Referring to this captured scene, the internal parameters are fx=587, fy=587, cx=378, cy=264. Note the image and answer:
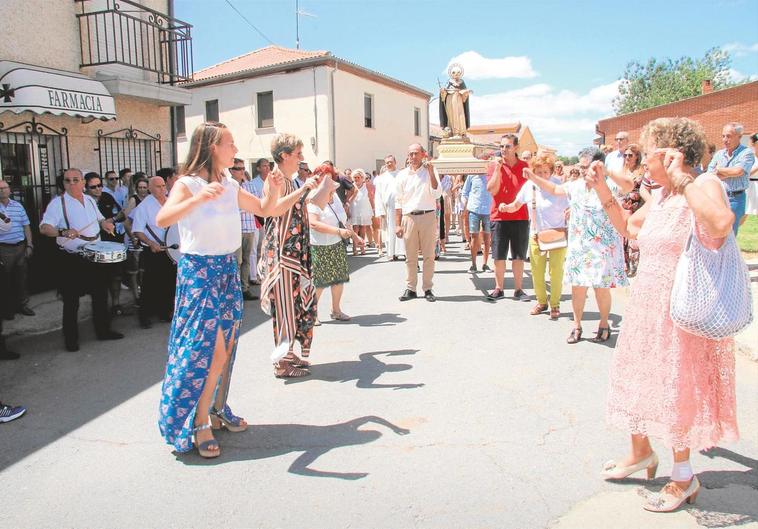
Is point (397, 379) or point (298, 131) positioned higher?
point (298, 131)

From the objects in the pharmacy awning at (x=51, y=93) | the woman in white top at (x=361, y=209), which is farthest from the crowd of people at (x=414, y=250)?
the woman in white top at (x=361, y=209)

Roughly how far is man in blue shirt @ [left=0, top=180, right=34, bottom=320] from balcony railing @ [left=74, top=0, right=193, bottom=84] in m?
3.50

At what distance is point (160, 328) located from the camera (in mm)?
7277

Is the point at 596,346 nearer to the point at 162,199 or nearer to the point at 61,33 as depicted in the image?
the point at 162,199

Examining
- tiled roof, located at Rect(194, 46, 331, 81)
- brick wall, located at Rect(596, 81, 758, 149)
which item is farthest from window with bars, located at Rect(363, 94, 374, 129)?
brick wall, located at Rect(596, 81, 758, 149)

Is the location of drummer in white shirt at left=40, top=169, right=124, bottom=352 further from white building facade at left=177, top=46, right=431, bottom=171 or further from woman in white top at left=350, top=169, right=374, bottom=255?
white building facade at left=177, top=46, right=431, bottom=171

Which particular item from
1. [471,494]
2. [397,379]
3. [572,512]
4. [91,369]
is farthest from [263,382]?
[572,512]

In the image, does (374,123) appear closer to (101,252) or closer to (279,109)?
(279,109)

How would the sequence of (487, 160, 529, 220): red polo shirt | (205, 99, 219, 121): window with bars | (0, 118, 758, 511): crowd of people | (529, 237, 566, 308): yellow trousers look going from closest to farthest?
(0, 118, 758, 511): crowd of people, (529, 237, 566, 308): yellow trousers, (487, 160, 529, 220): red polo shirt, (205, 99, 219, 121): window with bars

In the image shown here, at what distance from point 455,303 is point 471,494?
5.06m

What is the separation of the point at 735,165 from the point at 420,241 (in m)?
4.44

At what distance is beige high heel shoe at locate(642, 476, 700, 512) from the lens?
292 centimetres

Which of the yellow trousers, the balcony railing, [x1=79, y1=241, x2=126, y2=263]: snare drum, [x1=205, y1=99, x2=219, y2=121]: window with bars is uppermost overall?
[x1=205, y1=99, x2=219, y2=121]: window with bars

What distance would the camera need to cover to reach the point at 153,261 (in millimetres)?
7559
